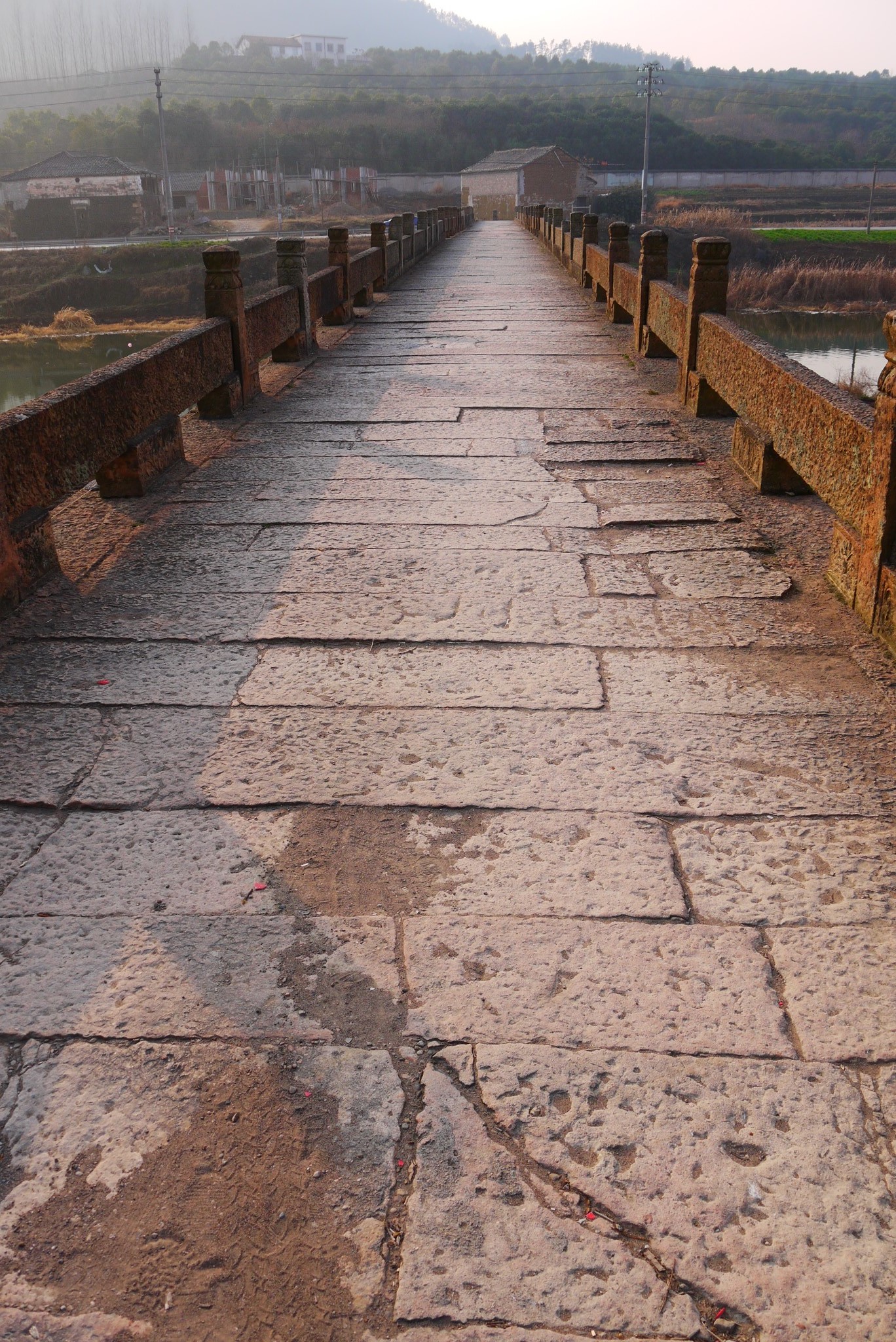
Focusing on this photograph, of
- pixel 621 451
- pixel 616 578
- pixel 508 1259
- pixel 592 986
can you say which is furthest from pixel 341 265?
pixel 508 1259

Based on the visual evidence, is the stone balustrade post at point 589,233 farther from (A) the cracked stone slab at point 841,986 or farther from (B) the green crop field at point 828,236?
(B) the green crop field at point 828,236

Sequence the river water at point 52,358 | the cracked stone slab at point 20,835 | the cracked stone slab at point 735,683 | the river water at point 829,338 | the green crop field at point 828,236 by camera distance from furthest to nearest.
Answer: the green crop field at point 828,236, the river water at point 52,358, the river water at point 829,338, the cracked stone slab at point 735,683, the cracked stone slab at point 20,835

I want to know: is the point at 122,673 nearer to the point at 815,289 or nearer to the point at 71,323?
the point at 815,289

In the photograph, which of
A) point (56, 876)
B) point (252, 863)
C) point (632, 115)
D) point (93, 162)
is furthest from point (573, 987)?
point (632, 115)

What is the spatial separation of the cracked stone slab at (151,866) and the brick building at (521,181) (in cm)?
6633

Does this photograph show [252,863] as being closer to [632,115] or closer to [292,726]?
[292,726]

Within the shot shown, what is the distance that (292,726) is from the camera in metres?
3.07

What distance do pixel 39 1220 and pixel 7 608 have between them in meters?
2.61

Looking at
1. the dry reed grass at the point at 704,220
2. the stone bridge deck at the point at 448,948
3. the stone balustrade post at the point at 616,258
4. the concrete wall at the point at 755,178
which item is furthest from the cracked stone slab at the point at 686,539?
the concrete wall at the point at 755,178

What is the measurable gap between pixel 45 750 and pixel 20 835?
0.42 m

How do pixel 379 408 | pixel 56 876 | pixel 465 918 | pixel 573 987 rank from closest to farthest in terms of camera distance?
pixel 573 987
pixel 465 918
pixel 56 876
pixel 379 408

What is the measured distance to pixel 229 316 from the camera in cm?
659

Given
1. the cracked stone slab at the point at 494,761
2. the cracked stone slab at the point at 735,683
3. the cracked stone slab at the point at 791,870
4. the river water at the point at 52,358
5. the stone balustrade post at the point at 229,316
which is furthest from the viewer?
the river water at the point at 52,358

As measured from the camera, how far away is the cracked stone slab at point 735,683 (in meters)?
3.12
